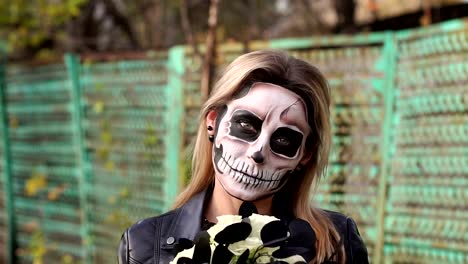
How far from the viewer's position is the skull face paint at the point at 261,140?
218cm

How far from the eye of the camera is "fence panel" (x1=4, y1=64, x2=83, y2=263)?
6211 millimetres

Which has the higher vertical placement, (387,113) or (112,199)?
(387,113)

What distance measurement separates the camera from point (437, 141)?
12.4 feet

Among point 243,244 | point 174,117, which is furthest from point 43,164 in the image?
point 243,244

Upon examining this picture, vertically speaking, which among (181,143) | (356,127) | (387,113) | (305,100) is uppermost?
(305,100)

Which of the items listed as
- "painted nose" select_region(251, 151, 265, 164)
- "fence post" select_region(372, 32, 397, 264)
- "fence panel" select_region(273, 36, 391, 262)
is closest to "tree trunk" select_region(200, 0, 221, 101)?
"fence panel" select_region(273, 36, 391, 262)

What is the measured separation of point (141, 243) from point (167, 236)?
0.31ft

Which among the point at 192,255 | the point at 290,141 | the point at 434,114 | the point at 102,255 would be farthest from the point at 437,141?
the point at 102,255

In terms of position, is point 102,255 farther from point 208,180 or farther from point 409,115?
point 208,180

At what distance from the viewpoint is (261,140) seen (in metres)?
2.18

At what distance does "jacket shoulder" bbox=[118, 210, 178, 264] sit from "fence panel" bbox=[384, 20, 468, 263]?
2.09 m

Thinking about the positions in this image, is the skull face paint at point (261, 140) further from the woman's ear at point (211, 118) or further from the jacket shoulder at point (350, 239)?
the jacket shoulder at point (350, 239)

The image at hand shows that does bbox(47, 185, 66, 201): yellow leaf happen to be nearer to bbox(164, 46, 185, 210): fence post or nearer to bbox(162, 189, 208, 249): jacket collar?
bbox(164, 46, 185, 210): fence post

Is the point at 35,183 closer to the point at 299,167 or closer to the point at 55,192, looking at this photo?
the point at 55,192
